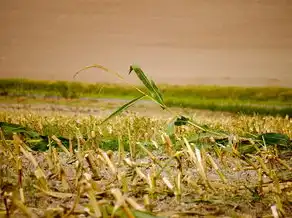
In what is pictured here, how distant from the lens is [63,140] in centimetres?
170

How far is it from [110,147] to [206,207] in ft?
2.90

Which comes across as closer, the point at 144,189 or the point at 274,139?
the point at 144,189

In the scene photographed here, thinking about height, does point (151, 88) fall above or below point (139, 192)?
above

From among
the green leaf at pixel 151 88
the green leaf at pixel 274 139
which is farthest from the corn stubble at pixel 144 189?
the green leaf at pixel 274 139

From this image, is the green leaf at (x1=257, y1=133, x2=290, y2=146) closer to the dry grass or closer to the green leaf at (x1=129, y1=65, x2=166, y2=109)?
the dry grass

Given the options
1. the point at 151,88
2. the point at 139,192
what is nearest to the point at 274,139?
the point at 151,88

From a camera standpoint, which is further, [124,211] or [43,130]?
[43,130]

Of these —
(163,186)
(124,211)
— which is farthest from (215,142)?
(124,211)

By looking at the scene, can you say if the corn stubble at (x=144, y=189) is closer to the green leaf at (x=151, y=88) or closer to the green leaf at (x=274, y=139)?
the green leaf at (x=151, y=88)

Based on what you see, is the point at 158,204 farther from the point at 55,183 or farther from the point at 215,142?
the point at 215,142

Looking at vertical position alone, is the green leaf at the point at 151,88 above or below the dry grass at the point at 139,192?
above

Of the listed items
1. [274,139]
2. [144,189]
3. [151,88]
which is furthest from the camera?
[274,139]

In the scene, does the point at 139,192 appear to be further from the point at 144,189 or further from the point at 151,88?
the point at 151,88

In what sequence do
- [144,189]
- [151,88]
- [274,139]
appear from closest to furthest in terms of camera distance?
[144,189], [151,88], [274,139]
